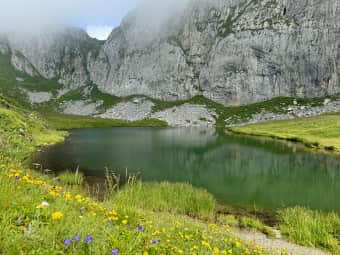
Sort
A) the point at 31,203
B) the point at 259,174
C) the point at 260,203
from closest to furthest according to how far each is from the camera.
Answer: the point at 31,203 < the point at 260,203 < the point at 259,174

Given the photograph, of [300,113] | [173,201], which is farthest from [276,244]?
[300,113]

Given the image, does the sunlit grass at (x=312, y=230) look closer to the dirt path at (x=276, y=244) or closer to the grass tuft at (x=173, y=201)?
the dirt path at (x=276, y=244)

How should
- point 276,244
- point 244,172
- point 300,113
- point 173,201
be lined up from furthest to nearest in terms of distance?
point 300,113 → point 244,172 → point 173,201 → point 276,244

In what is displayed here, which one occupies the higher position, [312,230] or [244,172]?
[312,230]

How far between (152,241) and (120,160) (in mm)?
42626

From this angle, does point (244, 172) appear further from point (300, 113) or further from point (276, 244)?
point (300, 113)

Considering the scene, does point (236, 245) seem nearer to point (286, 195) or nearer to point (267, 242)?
point (267, 242)

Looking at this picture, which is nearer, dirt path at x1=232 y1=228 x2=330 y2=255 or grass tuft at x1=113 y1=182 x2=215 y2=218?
dirt path at x1=232 y1=228 x2=330 y2=255

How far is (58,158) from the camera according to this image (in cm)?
4703

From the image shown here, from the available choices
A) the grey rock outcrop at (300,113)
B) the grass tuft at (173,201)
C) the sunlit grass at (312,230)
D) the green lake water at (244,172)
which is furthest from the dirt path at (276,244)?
the grey rock outcrop at (300,113)

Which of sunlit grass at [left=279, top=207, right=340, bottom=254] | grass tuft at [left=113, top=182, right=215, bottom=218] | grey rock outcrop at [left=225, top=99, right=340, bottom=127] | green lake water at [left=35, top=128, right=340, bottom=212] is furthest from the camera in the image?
grey rock outcrop at [left=225, top=99, right=340, bottom=127]

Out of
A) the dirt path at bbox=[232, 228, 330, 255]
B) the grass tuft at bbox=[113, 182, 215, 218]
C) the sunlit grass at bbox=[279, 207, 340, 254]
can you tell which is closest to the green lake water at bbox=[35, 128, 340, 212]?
the grass tuft at bbox=[113, 182, 215, 218]

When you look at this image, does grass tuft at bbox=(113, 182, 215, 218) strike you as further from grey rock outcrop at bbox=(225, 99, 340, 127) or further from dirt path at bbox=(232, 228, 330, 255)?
grey rock outcrop at bbox=(225, 99, 340, 127)

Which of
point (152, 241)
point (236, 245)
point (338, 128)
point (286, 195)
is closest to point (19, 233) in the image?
point (152, 241)
